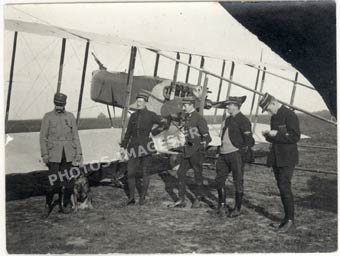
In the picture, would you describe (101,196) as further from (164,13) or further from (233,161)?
(164,13)

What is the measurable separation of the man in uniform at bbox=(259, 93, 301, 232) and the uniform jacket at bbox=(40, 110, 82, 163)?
2633 millimetres

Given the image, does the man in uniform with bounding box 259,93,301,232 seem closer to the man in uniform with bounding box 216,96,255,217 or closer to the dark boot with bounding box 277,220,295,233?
the dark boot with bounding box 277,220,295,233

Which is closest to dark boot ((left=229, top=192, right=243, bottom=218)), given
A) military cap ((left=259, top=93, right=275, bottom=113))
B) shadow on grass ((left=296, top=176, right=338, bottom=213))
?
shadow on grass ((left=296, top=176, right=338, bottom=213))

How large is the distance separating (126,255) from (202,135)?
2324mm

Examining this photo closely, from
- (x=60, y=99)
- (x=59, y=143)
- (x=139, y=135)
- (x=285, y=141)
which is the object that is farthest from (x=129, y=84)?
(x=285, y=141)

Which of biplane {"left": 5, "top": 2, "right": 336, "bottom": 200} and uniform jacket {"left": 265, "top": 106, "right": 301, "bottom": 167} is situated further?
biplane {"left": 5, "top": 2, "right": 336, "bottom": 200}

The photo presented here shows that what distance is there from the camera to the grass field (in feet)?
14.0

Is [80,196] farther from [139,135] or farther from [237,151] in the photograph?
[237,151]

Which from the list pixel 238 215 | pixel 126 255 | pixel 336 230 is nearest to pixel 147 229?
pixel 126 255

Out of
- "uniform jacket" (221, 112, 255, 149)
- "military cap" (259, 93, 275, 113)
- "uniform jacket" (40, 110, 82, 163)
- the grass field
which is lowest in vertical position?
the grass field

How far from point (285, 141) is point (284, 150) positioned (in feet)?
0.36

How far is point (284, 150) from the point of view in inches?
181

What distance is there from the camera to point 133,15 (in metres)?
5.61

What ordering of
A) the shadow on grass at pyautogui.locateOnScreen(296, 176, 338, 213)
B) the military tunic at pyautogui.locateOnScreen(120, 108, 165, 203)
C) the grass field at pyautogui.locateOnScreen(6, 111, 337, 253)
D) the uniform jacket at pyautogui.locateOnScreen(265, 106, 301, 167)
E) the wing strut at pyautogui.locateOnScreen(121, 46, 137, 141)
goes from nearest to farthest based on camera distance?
the grass field at pyautogui.locateOnScreen(6, 111, 337, 253) → the uniform jacket at pyautogui.locateOnScreen(265, 106, 301, 167) → the shadow on grass at pyautogui.locateOnScreen(296, 176, 338, 213) → the military tunic at pyautogui.locateOnScreen(120, 108, 165, 203) → the wing strut at pyautogui.locateOnScreen(121, 46, 137, 141)
